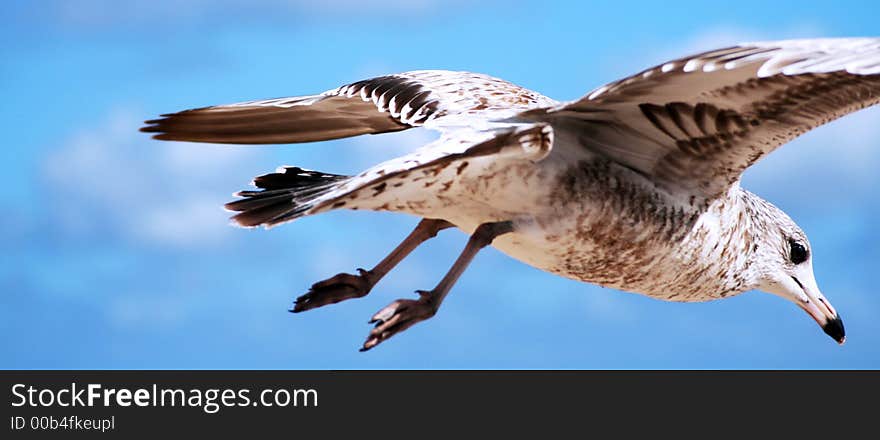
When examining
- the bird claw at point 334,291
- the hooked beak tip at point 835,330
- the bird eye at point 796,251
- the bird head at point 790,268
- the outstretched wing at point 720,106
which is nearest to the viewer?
the outstretched wing at point 720,106

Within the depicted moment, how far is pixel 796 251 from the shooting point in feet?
23.6

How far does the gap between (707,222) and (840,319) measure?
1561 millimetres

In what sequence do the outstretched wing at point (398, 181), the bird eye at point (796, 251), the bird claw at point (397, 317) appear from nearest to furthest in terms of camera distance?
1. the outstretched wing at point (398, 181)
2. the bird claw at point (397, 317)
3. the bird eye at point (796, 251)

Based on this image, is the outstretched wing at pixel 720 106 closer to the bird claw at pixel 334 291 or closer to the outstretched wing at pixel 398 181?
the outstretched wing at pixel 398 181

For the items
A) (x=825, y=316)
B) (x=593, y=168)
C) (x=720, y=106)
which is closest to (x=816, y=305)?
(x=825, y=316)

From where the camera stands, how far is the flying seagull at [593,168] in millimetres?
4938

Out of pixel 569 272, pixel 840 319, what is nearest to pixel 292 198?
pixel 569 272

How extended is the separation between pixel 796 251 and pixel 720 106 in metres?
2.10

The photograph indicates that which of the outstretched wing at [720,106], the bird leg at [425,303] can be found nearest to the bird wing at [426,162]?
the outstretched wing at [720,106]

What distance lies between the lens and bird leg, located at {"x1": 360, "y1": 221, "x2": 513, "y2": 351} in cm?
523

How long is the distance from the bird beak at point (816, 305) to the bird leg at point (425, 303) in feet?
7.47

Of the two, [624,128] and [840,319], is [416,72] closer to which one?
[624,128]

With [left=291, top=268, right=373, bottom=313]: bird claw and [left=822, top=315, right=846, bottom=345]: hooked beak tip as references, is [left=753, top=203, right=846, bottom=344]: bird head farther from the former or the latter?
[left=291, top=268, right=373, bottom=313]: bird claw

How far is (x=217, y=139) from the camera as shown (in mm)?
6805
